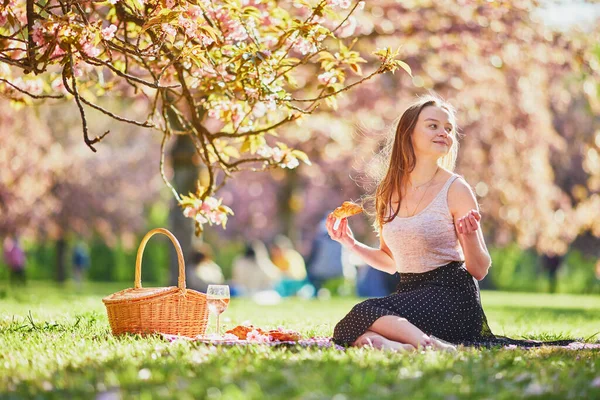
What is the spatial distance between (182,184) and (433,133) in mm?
8282

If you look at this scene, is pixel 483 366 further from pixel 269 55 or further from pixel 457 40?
pixel 457 40

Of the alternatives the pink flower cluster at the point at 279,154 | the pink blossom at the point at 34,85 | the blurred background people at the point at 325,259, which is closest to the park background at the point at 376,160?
the pink blossom at the point at 34,85

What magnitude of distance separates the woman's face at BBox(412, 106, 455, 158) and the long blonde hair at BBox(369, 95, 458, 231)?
0.04 m

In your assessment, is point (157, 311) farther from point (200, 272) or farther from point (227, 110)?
point (200, 272)

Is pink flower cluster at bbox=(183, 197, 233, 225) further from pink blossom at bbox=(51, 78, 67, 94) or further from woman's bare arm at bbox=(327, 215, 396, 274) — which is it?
pink blossom at bbox=(51, 78, 67, 94)

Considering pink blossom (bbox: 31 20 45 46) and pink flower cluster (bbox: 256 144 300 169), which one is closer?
pink blossom (bbox: 31 20 45 46)

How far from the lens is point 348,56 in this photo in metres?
6.05

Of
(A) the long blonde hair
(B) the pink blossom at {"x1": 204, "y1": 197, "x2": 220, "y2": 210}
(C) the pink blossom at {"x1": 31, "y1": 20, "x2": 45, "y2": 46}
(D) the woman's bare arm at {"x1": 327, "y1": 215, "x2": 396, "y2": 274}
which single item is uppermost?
(C) the pink blossom at {"x1": 31, "y1": 20, "x2": 45, "y2": 46}

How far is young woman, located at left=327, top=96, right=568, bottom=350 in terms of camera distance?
16.2 feet

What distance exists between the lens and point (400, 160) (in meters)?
5.72

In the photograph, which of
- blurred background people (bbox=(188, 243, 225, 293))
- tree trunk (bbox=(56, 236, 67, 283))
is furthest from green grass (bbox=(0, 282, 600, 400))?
tree trunk (bbox=(56, 236, 67, 283))

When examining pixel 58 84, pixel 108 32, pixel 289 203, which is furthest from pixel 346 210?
pixel 289 203

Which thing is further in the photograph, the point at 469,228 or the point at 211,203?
the point at 211,203

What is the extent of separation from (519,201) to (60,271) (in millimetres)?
16431
